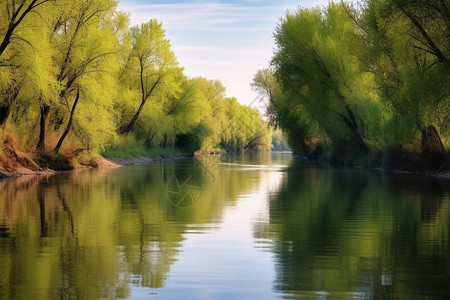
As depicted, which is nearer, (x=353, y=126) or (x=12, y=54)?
(x=12, y=54)

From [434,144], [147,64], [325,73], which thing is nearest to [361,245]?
[434,144]

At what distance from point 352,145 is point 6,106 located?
28575 millimetres

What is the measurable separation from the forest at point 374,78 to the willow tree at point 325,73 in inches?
2.7

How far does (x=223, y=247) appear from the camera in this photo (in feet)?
40.2

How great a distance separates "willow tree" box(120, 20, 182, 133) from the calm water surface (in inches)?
1721

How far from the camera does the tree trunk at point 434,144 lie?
121ft

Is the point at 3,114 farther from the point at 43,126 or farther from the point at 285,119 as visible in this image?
the point at 285,119

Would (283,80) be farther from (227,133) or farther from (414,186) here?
(227,133)

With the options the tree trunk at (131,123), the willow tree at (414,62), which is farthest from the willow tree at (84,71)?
the tree trunk at (131,123)

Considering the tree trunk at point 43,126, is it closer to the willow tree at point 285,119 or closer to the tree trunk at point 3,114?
the tree trunk at point 3,114

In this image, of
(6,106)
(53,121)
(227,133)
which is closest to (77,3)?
(53,121)

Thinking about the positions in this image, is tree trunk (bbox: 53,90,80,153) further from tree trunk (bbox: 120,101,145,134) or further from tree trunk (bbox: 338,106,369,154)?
tree trunk (bbox: 120,101,145,134)

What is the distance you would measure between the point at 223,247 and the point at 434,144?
2705 centimetres

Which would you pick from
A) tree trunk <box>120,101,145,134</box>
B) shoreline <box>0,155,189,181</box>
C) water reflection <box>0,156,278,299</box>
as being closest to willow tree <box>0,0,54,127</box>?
shoreline <box>0,155,189,181</box>
